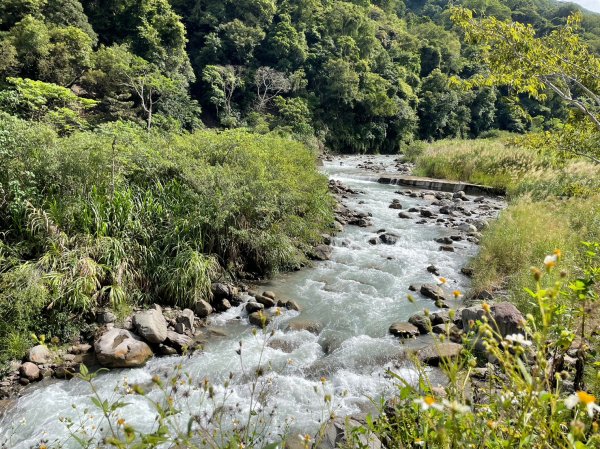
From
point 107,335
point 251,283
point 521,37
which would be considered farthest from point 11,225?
point 521,37

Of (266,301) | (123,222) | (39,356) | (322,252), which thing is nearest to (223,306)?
(266,301)

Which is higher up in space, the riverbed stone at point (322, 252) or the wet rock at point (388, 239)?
the wet rock at point (388, 239)

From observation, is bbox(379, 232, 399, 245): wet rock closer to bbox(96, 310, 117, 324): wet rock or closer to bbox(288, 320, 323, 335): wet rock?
bbox(288, 320, 323, 335): wet rock

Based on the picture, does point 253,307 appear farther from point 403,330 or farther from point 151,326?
point 403,330

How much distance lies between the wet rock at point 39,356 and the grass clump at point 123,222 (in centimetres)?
21

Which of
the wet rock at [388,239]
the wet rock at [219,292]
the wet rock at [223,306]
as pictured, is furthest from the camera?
the wet rock at [388,239]

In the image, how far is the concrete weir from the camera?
18797 millimetres

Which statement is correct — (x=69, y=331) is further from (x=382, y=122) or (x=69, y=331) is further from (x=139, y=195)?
(x=382, y=122)

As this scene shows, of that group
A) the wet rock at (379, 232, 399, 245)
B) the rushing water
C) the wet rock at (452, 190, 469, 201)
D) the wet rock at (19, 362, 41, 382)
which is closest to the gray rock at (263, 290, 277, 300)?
the rushing water

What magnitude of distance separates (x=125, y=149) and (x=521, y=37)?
7137 millimetres

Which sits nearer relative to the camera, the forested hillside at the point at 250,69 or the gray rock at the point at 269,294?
the gray rock at the point at 269,294

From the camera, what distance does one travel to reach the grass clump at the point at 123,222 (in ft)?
19.8

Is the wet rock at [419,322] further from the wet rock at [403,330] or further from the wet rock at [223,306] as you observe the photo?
the wet rock at [223,306]

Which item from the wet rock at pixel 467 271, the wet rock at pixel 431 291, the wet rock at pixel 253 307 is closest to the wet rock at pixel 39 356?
the wet rock at pixel 253 307
